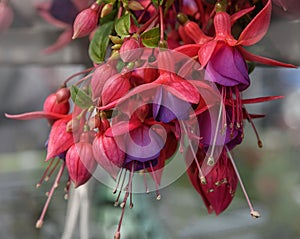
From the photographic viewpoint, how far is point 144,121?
36 centimetres

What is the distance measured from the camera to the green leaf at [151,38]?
1.21 feet

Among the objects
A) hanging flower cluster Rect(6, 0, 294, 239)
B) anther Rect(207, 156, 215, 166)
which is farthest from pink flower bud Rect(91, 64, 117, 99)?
anther Rect(207, 156, 215, 166)

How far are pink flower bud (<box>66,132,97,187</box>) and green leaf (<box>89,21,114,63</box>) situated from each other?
8cm

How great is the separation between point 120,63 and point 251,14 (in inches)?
5.4

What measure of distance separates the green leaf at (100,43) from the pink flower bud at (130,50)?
0.07 metres

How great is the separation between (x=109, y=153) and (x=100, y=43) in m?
0.13

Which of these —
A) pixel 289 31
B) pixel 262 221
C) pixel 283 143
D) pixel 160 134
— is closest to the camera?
pixel 160 134

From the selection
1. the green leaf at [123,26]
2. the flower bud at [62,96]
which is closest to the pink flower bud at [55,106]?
the flower bud at [62,96]

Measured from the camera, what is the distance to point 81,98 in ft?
1.25

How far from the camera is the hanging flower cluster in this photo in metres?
0.34

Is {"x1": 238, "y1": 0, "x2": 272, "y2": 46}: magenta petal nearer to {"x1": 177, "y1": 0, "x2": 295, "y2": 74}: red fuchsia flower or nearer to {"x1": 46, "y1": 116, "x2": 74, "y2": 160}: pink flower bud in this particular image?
{"x1": 177, "y1": 0, "x2": 295, "y2": 74}: red fuchsia flower

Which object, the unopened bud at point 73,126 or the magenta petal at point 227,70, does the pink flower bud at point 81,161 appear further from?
the magenta petal at point 227,70

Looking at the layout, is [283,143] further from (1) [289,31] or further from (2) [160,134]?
A: (2) [160,134]

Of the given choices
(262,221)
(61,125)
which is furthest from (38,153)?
(61,125)
